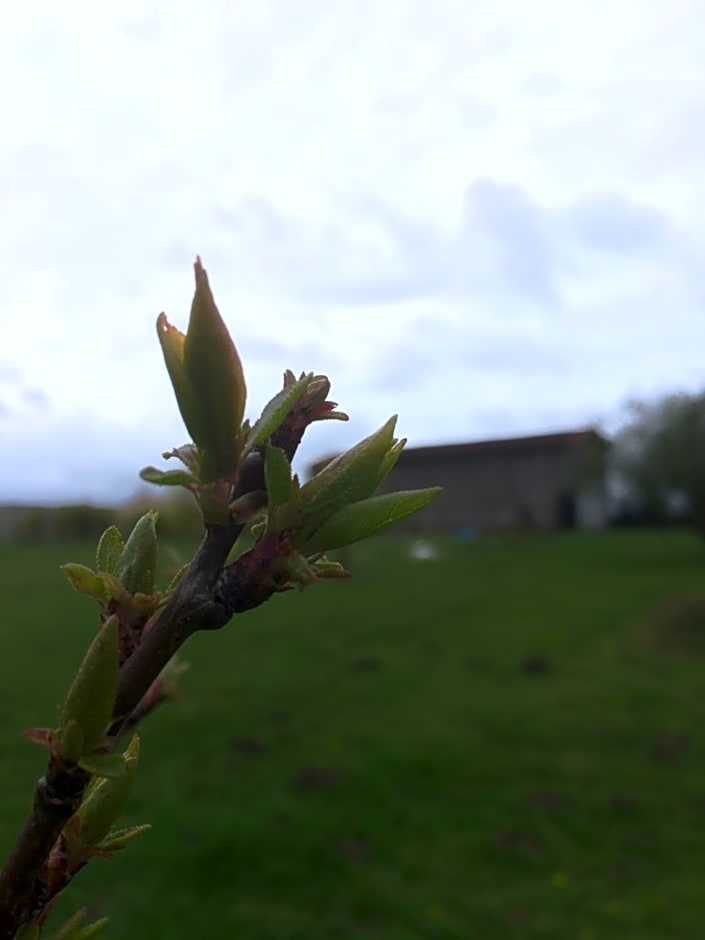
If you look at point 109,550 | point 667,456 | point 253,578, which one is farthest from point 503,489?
point 253,578

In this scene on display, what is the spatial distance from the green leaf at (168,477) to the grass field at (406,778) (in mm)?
4642

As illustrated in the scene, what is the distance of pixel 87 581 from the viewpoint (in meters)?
0.78

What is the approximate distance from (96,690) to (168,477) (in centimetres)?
16

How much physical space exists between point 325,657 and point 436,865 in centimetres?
627

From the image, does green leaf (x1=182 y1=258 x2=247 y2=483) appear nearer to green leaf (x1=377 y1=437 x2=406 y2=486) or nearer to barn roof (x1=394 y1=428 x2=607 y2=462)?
green leaf (x1=377 y1=437 x2=406 y2=486)

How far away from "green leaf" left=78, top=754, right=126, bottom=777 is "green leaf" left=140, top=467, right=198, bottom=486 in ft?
0.66

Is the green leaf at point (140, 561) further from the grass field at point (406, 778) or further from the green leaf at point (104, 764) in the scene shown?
the grass field at point (406, 778)

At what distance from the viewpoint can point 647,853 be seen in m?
8.52

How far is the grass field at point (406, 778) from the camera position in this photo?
7535 mm

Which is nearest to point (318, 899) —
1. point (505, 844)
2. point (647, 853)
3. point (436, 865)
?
point (436, 865)

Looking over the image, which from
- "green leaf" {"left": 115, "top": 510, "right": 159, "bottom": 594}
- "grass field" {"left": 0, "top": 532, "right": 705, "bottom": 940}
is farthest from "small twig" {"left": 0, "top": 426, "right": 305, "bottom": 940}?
"grass field" {"left": 0, "top": 532, "right": 705, "bottom": 940}

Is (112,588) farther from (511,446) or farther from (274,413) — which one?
(511,446)

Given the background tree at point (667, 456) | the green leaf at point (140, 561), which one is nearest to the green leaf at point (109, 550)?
the green leaf at point (140, 561)

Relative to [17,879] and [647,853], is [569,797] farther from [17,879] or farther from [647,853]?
[17,879]
